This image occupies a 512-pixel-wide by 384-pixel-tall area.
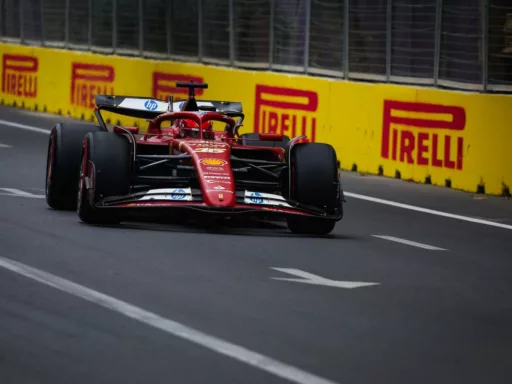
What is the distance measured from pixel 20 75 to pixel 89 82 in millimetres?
3328

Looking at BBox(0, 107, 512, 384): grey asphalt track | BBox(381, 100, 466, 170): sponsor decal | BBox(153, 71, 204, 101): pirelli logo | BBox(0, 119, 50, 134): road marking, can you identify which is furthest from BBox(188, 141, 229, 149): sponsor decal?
BBox(0, 119, 50, 134): road marking

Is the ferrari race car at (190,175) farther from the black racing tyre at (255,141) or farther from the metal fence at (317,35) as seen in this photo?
the metal fence at (317,35)

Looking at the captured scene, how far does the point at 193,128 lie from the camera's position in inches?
630

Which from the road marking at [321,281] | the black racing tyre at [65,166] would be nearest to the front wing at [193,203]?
the black racing tyre at [65,166]

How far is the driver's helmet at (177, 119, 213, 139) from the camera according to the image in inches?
628

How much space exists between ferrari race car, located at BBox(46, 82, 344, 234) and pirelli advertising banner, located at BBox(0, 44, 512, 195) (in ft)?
15.2

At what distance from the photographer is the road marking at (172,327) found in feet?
27.4

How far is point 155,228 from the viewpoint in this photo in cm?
1497

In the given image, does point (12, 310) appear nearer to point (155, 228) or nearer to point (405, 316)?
point (405, 316)

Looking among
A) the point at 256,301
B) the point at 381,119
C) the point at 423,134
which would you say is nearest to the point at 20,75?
the point at 381,119

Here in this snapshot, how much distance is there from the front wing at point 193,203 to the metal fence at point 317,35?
6.57m

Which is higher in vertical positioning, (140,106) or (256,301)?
(140,106)

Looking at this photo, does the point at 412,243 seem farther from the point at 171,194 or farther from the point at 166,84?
the point at 166,84

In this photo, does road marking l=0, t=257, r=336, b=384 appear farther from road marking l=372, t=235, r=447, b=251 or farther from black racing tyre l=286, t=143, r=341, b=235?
road marking l=372, t=235, r=447, b=251
